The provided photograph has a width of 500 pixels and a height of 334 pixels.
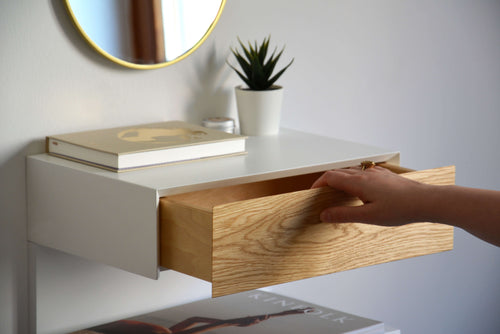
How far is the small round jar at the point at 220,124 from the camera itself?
1.59 metres

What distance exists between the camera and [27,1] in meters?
1.36

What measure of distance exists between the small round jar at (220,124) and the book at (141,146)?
3.7 inches

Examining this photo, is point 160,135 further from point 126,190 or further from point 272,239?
point 272,239

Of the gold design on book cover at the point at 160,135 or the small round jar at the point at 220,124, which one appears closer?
the gold design on book cover at the point at 160,135

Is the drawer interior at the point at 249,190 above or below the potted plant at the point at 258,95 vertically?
below

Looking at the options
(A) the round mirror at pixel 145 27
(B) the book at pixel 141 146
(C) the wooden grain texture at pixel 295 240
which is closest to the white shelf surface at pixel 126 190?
(B) the book at pixel 141 146

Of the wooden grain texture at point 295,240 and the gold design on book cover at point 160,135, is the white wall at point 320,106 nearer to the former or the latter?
the gold design on book cover at point 160,135

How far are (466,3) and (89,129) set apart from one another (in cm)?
128

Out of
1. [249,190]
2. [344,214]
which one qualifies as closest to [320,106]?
[249,190]

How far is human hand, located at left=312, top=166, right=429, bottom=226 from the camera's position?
114 centimetres

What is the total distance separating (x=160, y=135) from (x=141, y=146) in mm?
113

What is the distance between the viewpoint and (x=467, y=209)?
1102 millimetres

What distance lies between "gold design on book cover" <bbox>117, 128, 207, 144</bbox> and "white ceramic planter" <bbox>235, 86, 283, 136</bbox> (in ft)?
0.60

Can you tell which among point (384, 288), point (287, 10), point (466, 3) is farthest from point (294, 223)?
point (466, 3)
